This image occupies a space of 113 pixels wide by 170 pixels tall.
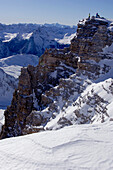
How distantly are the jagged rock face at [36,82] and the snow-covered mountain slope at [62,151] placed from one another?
2421 centimetres

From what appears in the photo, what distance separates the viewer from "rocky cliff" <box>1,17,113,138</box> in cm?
2894

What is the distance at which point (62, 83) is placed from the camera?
33.4 meters

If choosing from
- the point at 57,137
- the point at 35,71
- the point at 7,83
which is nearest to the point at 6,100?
the point at 7,83

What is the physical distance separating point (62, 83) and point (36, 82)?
1006cm

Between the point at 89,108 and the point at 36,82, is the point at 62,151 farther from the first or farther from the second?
the point at 36,82

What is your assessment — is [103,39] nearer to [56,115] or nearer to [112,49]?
[112,49]

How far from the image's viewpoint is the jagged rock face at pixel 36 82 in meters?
39.3

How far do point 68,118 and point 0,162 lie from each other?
16.0m

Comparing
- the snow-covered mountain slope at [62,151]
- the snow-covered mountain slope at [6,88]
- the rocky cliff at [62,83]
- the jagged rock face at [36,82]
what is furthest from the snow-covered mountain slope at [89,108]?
the snow-covered mountain slope at [6,88]

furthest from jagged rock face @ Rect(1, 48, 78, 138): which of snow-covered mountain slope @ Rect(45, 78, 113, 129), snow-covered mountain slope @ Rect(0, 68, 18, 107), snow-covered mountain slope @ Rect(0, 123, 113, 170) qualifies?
snow-covered mountain slope @ Rect(0, 68, 18, 107)

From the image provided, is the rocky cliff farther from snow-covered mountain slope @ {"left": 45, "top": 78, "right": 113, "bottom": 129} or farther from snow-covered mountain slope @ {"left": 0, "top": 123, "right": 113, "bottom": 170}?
snow-covered mountain slope @ {"left": 0, "top": 123, "right": 113, "bottom": 170}

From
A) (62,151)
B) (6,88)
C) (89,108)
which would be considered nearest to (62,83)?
(89,108)

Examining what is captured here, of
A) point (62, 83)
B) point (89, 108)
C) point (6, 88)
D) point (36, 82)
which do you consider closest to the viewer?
point (89, 108)

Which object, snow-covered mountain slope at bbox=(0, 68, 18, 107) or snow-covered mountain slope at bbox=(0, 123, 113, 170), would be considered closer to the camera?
snow-covered mountain slope at bbox=(0, 123, 113, 170)
